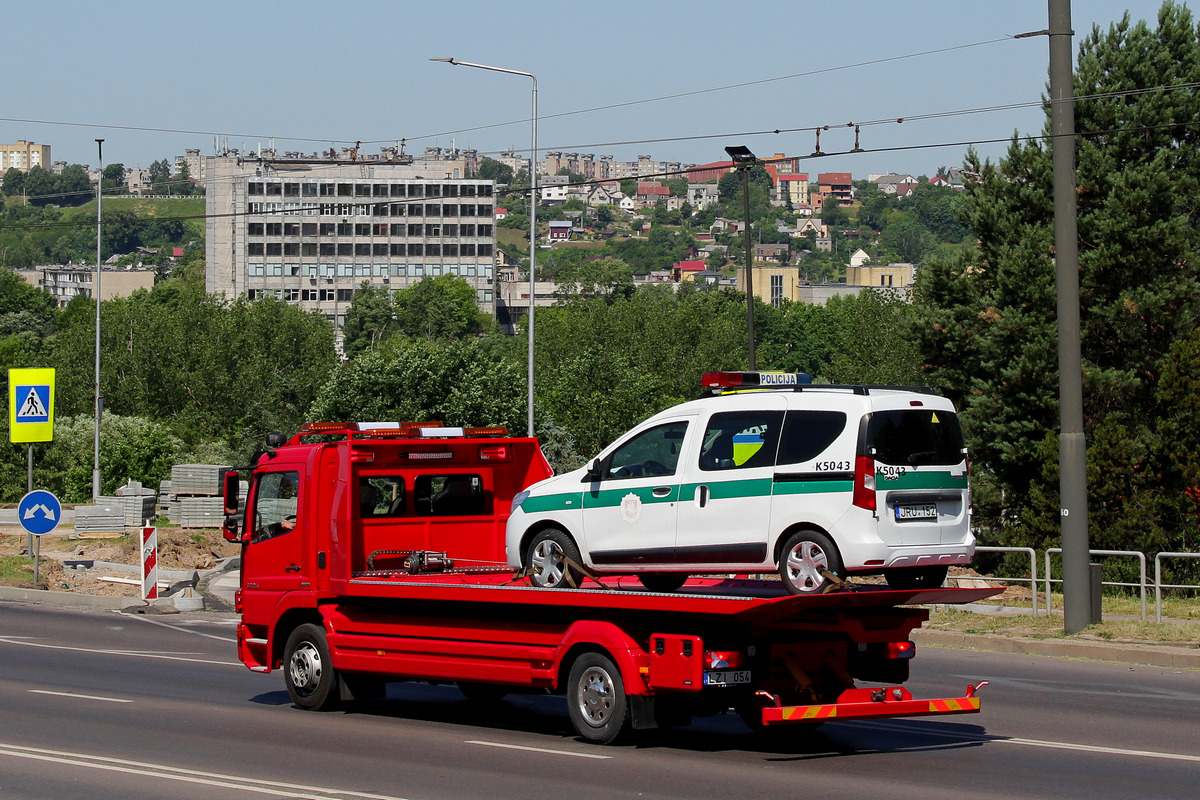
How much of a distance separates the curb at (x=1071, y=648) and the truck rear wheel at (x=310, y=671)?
29.0 ft

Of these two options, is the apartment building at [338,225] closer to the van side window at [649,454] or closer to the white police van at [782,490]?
the van side window at [649,454]

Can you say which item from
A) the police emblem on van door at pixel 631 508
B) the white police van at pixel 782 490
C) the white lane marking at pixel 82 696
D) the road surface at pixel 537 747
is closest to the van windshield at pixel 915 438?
the white police van at pixel 782 490

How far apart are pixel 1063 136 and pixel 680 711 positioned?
10.5 metres

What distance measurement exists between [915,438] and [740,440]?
135 centimetres

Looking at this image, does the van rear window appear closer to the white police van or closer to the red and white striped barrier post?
the white police van

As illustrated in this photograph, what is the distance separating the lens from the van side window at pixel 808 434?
34.6 ft

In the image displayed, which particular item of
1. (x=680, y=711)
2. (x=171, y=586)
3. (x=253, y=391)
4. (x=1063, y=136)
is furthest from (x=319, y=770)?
(x=253, y=391)

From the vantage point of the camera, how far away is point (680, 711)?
10.6m

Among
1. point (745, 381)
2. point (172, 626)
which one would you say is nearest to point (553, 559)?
point (745, 381)

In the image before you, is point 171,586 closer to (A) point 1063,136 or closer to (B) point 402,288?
(A) point 1063,136

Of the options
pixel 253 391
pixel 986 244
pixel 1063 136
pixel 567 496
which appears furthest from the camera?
pixel 253 391

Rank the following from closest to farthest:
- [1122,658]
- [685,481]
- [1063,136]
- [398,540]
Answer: [685,481], [398,540], [1122,658], [1063,136]

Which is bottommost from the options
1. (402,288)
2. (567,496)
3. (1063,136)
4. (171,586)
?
(171,586)

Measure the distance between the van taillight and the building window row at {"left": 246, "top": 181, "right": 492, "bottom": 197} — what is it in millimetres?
182164
